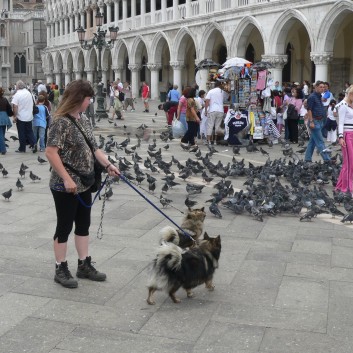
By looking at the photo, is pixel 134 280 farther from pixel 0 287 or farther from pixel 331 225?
pixel 331 225

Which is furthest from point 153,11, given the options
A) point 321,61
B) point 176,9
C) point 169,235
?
point 169,235

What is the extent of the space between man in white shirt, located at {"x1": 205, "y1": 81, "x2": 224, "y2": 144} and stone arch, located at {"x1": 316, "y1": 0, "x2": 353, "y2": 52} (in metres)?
9.26

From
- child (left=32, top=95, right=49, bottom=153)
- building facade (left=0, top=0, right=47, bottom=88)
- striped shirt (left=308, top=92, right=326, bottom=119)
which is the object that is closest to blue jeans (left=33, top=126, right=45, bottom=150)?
child (left=32, top=95, right=49, bottom=153)

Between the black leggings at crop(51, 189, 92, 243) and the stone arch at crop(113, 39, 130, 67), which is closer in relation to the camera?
the black leggings at crop(51, 189, 92, 243)

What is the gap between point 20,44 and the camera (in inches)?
2667

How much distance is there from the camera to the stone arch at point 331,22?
2147 centimetres

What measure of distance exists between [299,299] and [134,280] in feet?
4.49

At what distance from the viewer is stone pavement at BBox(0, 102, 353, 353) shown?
12.8 feet

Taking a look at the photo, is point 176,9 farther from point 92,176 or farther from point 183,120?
point 92,176

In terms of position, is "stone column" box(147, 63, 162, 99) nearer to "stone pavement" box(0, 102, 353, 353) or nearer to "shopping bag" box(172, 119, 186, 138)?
"shopping bag" box(172, 119, 186, 138)

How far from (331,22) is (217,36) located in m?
11.1

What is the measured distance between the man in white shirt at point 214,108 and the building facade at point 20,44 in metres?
53.2

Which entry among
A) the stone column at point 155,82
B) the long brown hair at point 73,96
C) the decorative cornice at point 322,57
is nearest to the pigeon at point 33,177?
the long brown hair at point 73,96

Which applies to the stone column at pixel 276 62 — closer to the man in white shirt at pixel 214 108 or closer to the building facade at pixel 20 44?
the man in white shirt at pixel 214 108
